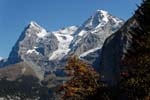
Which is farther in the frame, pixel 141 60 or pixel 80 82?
pixel 80 82

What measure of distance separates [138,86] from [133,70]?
206 centimetres

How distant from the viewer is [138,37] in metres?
48.2

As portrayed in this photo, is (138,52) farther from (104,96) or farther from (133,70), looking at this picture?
(104,96)

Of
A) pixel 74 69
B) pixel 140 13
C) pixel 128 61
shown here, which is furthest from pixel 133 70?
pixel 74 69

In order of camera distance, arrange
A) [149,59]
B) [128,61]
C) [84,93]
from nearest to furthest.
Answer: [149,59] → [128,61] → [84,93]

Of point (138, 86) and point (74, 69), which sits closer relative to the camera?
point (138, 86)

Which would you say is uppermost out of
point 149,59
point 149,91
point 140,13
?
point 140,13

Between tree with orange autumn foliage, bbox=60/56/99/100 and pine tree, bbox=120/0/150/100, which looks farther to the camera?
tree with orange autumn foliage, bbox=60/56/99/100

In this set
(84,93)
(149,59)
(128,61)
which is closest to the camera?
(149,59)

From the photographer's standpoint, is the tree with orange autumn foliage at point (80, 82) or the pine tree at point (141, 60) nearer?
the pine tree at point (141, 60)

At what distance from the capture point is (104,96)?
54.8m

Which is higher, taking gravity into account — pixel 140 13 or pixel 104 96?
pixel 140 13

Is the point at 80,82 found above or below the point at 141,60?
below

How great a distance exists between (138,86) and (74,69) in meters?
10.8
